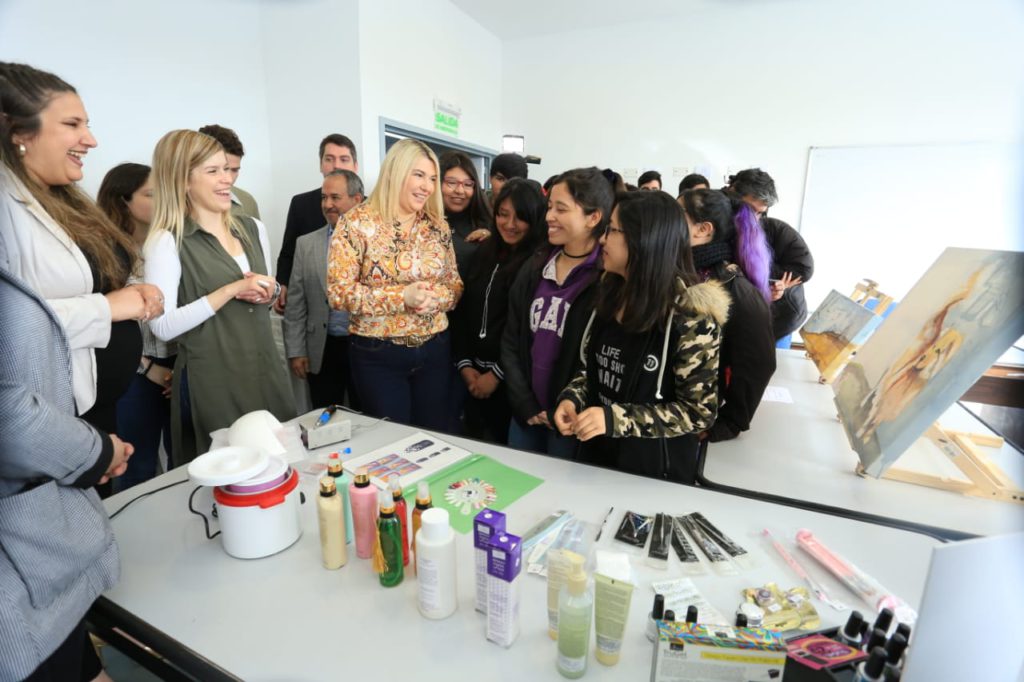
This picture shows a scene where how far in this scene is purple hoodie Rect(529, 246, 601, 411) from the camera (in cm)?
173

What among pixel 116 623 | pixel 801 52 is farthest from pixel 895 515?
pixel 801 52

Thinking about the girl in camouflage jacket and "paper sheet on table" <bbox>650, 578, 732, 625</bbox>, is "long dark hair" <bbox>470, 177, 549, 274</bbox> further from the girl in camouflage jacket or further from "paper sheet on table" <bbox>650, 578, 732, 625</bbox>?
"paper sheet on table" <bbox>650, 578, 732, 625</bbox>

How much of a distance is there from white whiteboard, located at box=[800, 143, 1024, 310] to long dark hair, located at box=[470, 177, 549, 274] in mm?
A: 3327

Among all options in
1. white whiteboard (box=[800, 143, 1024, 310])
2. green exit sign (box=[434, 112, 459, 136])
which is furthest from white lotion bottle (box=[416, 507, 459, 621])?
white whiteboard (box=[800, 143, 1024, 310])

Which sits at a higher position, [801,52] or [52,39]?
[801,52]

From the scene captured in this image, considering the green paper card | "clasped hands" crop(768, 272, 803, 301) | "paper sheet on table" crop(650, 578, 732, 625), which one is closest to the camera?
"paper sheet on table" crop(650, 578, 732, 625)

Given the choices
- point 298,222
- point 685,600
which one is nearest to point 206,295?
point 298,222

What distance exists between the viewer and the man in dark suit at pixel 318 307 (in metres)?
2.35

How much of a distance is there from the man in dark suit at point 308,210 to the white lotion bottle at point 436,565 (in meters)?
2.20

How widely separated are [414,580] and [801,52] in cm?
485

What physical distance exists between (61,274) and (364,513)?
85 cm

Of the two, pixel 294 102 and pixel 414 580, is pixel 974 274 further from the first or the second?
pixel 294 102

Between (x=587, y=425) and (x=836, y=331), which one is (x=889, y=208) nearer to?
(x=836, y=331)

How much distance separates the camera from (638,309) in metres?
1.38
